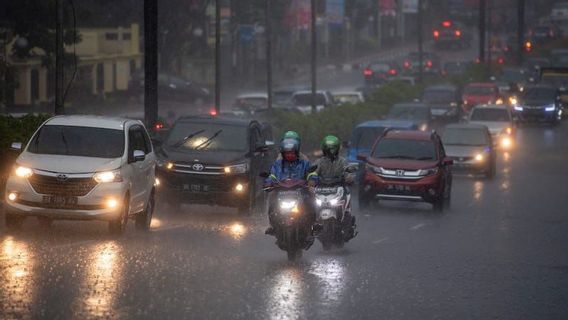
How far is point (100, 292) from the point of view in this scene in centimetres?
1384

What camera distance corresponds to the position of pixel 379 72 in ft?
317

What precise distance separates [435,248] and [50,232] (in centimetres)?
571

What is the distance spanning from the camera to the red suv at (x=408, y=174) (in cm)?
2759

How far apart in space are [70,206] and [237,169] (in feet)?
20.3

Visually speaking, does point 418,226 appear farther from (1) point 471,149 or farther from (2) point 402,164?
(1) point 471,149

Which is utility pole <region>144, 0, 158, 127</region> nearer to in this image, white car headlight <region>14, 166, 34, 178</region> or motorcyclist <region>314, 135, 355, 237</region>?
white car headlight <region>14, 166, 34, 178</region>

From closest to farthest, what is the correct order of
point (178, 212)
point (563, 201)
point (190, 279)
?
point (190, 279) → point (178, 212) → point (563, 201)

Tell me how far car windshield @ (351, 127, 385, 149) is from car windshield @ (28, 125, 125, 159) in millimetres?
15362

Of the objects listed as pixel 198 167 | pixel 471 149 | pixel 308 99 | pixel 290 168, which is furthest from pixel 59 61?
pixel 308 99

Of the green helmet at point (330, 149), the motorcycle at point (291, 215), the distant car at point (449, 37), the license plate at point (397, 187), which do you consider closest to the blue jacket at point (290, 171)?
the motorcycle at point (291, 215)

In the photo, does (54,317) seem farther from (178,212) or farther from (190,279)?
(178,212)

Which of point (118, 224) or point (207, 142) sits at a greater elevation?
point (207, 142)

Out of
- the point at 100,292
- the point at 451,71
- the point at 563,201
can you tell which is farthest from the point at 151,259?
the point at 451,71

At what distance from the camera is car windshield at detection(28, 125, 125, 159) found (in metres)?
19.9
